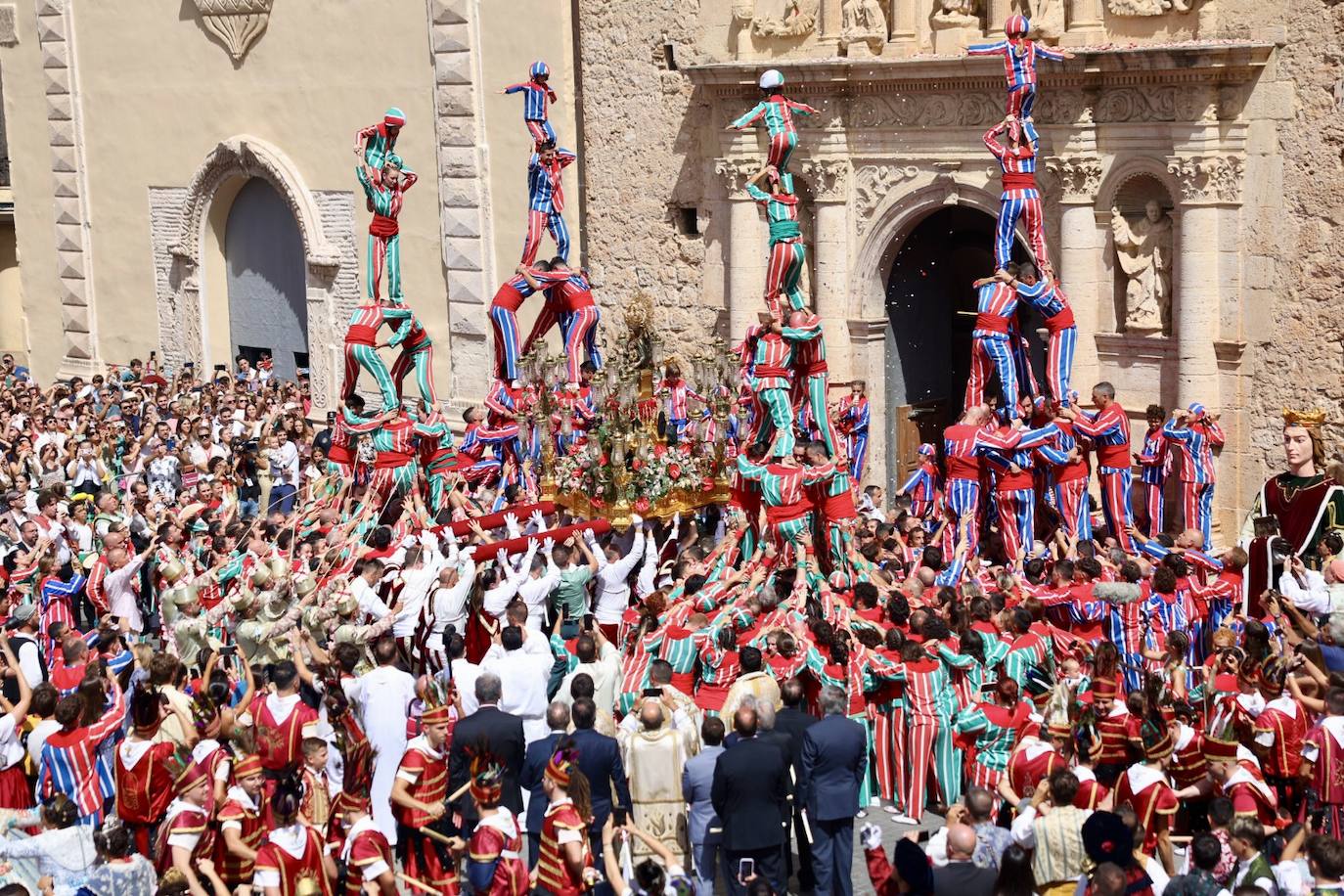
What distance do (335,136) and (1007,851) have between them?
625 inches

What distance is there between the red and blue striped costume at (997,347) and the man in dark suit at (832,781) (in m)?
4.88

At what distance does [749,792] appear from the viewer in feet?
26.5

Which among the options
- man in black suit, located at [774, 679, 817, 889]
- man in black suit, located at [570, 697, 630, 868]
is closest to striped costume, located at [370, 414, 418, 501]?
man in black suit, located at [774, 679, 817, 889]

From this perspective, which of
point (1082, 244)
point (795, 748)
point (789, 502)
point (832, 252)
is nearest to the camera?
point (795, 748)

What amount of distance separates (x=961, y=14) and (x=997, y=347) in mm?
4195

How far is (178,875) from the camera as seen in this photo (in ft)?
23.8

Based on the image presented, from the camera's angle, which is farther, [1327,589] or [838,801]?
[1327,589]

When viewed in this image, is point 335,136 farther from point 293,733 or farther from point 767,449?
point 293,733

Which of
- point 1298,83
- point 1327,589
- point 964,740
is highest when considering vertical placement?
point 1298,83

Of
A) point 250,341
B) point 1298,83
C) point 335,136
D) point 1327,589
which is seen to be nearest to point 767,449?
point 1327,589

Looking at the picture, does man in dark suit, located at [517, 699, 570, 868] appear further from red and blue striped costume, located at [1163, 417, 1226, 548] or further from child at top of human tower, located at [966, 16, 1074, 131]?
red and blue striped costume, located at [1163, 417, 1226, 548]

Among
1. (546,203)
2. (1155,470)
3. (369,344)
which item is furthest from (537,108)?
(1155,470)

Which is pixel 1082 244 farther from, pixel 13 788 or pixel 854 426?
pixel 13 788

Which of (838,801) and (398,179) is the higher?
(398,179)
